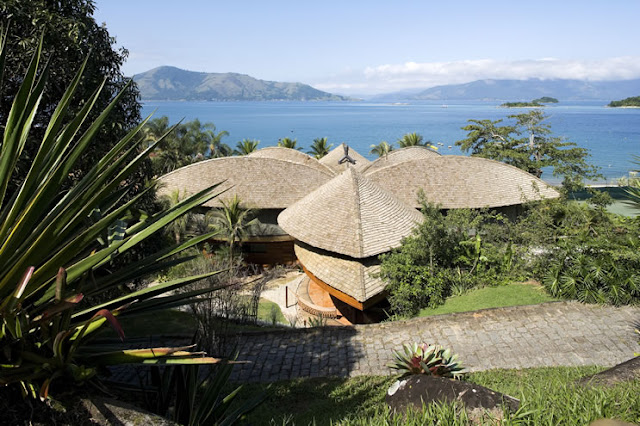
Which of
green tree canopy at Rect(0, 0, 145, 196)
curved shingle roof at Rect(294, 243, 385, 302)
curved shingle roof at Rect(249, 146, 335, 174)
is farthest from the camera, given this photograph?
curved shingle roof at Rect(249, 146, 335, 174)

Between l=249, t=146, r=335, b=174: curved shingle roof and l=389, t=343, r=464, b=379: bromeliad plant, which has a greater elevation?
l=249, t=146, r=335, b=174: curved shingle roof

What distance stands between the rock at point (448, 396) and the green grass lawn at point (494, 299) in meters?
7.44

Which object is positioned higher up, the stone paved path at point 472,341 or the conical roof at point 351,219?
the conical roof at point 351,219

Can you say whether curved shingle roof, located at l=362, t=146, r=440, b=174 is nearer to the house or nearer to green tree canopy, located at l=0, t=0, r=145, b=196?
the house

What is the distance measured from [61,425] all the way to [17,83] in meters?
6.66

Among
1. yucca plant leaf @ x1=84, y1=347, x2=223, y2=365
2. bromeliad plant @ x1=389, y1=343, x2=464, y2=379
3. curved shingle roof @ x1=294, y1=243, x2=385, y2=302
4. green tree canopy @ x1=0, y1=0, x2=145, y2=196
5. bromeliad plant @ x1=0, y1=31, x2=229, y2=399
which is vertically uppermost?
green tree canopy @ x1=0, y1=0, x2=145, y2=196

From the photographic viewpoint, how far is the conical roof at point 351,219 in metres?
15.1

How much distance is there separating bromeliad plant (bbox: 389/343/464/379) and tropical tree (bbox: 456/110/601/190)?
30349 mm

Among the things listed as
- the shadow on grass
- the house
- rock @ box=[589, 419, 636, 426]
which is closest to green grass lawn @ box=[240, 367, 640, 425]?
the shadow on grass

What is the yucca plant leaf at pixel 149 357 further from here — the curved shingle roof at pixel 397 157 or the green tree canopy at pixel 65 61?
the curved shingle roof at pixel 397 157

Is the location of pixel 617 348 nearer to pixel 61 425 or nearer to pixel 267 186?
pixel 61 425

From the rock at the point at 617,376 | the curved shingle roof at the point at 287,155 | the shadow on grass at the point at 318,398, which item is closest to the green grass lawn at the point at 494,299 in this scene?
the shadow on grass at the point at 318,398

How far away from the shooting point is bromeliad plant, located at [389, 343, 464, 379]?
7.58 meters

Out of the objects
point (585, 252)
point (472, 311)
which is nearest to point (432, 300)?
point (472, 311)
